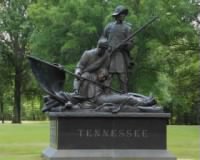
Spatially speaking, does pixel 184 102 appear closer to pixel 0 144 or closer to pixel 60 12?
pixel 60 12

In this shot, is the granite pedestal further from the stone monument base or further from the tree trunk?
the tree trunk

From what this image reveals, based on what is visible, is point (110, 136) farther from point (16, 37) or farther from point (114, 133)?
point (16, 37)

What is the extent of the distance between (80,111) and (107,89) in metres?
1.28

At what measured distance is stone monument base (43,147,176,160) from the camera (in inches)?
591

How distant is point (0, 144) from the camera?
71.7ft

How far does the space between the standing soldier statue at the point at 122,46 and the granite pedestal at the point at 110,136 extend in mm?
1534

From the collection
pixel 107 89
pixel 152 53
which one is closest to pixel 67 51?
pixel 152 53

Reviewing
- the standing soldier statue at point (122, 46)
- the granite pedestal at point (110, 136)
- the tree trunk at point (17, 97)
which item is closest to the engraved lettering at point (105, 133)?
the granite pedestal at point (110, 136)

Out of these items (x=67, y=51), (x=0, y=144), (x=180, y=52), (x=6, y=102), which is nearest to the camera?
(x=0, y=144)

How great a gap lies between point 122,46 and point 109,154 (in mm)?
3012

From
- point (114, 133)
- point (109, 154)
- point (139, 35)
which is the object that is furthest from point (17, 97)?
point (109, 154)

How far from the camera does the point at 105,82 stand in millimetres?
16500

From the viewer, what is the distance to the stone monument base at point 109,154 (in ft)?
49.2

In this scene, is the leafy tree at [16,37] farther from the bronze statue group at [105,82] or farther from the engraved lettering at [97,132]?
the engraved lettering at [97,132]
